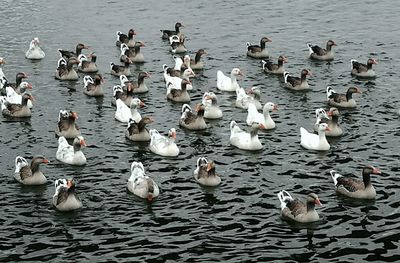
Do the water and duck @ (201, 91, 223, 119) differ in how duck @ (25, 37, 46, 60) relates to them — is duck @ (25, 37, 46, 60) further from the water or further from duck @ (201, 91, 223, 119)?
duck @ (201, 91, 223, 119)

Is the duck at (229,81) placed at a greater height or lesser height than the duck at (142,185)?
greater

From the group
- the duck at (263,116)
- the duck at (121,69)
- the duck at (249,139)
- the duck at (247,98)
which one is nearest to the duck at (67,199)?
the duck at (249,139)

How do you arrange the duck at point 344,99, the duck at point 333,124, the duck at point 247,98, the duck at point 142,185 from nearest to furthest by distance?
the duck at point 142,185 → the duck at point 333,124 → the duck at point 344,99 → the duck at point 247,98

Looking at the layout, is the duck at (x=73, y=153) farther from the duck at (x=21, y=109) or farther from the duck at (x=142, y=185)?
the duck at (x=21, y=109)

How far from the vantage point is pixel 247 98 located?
39969mm

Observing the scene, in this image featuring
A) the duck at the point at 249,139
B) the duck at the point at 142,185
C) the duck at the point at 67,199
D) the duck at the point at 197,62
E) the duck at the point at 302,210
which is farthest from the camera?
the duck at the point at 197,62

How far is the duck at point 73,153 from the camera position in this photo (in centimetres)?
3247

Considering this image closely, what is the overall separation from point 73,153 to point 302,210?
37.3ft

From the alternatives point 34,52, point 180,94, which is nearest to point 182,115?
point 180,94

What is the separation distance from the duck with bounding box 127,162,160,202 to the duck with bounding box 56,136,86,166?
3.31 meters

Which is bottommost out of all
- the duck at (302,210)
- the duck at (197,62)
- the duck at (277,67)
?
the duck at (302,210)

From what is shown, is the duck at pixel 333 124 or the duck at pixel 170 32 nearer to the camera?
the duck at pixel 333 124

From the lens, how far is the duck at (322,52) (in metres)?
48.2

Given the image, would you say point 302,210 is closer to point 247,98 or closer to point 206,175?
point 206,175
